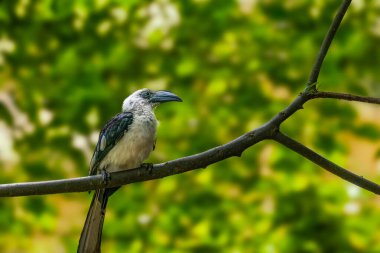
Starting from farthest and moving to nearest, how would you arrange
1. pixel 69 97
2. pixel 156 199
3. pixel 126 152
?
pixel 156 199, pixel 69 97, pixel 126 152

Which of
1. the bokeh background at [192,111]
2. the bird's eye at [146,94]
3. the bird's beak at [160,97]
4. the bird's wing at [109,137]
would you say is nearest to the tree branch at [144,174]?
the bird's wing at [109,137]

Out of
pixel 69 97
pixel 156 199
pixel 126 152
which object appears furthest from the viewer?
pixel 156 199

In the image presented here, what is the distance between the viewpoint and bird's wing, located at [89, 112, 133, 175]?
3402 mm

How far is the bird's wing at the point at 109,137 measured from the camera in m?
3.40

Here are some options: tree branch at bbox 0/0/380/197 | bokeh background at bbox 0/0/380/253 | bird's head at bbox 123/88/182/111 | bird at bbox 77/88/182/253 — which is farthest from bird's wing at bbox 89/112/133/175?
bokeh background at bbox 0/0/380/253

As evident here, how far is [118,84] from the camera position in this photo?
20.4 feet

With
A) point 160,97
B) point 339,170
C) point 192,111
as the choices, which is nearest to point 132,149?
point 160,97

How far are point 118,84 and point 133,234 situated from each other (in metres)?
1.29

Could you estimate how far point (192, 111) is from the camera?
6.11 m

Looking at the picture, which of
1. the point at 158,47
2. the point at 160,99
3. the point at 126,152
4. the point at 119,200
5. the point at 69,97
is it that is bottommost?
the point at 126,152

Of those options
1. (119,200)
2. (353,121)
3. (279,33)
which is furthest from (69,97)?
(353,121)

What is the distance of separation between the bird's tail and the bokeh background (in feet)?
8.17

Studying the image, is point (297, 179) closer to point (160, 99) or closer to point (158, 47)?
point (158, 47)

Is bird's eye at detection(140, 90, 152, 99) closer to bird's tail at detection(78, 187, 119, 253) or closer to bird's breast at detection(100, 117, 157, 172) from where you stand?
bird's breast at detection(100, 117, 157, 172)
